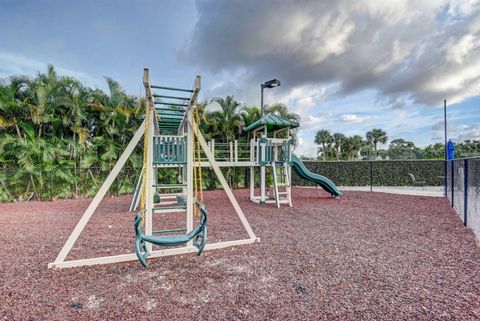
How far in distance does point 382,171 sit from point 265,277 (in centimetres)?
1350

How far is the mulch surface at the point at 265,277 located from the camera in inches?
82.7

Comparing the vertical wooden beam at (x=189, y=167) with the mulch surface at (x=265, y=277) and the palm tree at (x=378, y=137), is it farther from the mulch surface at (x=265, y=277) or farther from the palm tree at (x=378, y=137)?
the palm tree at (x=378, y=137)

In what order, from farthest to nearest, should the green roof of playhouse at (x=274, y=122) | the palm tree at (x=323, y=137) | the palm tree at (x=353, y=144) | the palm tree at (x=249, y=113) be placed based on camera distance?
1. the palm tree at (x=323, y=137)
2. the palm tree at (x=353, y=144)
3. the palm tree at (x=249, y=113)
4. the green roof of playhouse at (x=274, y=122)

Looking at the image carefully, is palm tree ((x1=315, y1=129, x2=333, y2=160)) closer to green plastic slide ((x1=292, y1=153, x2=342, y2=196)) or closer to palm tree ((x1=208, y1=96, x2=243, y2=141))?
palm tree ((x1=208, y1=96, x2=243, y2=141))

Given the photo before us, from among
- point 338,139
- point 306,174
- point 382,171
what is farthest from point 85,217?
point 338,139

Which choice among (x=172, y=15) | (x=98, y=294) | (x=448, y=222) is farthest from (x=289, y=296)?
(x=172, y=15)

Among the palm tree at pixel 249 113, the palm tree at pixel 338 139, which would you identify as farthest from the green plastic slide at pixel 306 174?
the palm tree at pixel 338 139

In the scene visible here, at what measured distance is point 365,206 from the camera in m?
7.59

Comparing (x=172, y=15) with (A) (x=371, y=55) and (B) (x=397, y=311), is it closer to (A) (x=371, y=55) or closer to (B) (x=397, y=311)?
(A) (x=371, y=55)

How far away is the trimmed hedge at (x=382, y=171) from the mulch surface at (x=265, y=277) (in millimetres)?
9043

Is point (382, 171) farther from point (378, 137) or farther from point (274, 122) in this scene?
point (378, 137)

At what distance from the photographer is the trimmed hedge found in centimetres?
1370

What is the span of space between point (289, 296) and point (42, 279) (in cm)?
264

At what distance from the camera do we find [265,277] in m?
2.77
